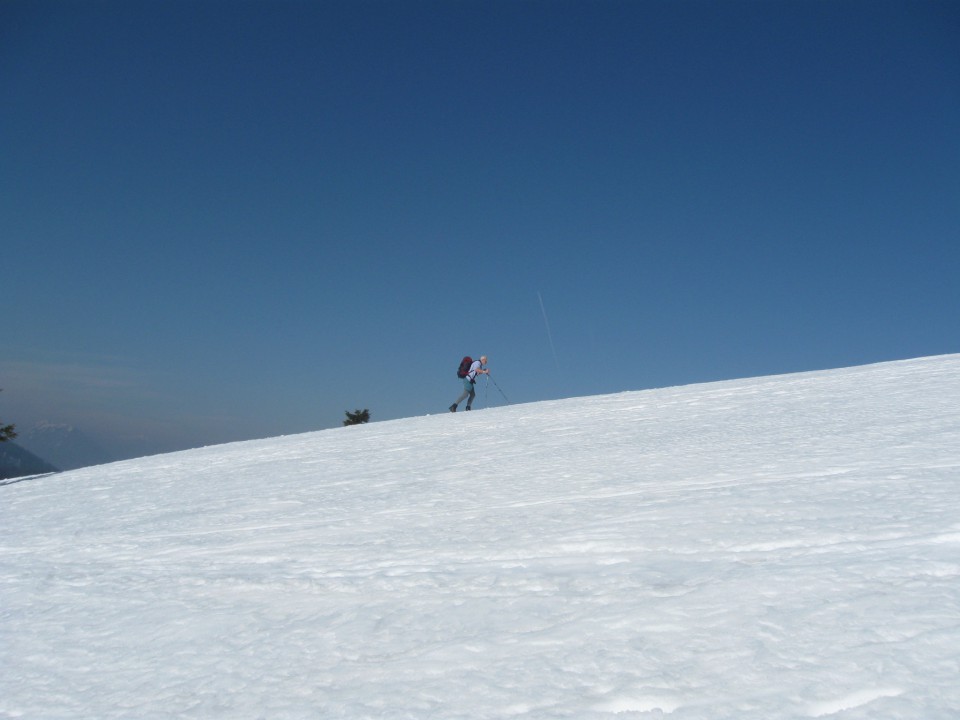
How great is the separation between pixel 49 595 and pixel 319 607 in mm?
2372

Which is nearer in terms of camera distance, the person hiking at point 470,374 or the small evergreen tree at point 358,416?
the person hiking at point 470,374

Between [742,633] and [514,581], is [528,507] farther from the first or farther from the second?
[742,633]

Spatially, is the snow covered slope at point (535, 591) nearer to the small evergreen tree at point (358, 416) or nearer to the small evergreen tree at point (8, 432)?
the small evergreen tree at point (8, 432)

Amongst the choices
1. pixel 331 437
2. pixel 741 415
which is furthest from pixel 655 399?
pixel 331 437

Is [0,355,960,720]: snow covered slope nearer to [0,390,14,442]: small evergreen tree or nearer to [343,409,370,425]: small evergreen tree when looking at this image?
[0,390,14,442]: small evergreen tree

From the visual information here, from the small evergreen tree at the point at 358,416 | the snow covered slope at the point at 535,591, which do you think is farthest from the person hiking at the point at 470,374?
the small evergreen tree at the point at 358,416

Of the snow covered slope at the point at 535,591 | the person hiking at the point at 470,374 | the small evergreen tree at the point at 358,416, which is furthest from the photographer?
the small evergreen tree at the point at 358,416

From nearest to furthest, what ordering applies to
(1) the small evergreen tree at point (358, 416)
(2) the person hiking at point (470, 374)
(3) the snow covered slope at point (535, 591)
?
1. (3) the snow covered slope at point (535, 591)
2. (2) the person hiking at point (470, 374)
3. (1) the small evergreen tree at point (358, 416)

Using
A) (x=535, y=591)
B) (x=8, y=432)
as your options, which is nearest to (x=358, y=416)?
(x=8, y=432)

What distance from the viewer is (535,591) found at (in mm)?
4098

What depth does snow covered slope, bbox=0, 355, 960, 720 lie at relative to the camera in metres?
3.03

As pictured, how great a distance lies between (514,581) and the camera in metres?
4.29

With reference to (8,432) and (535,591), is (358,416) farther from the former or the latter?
(535,591)

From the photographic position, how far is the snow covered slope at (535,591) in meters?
3.03
